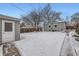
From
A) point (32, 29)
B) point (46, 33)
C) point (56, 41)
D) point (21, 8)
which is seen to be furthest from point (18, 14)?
point (56, 41)

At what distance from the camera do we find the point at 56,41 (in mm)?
4102

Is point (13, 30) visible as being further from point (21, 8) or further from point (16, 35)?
point (21, 8)

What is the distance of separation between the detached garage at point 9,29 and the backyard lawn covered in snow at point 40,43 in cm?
14

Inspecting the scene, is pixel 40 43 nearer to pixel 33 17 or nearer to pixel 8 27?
pixel 33 17

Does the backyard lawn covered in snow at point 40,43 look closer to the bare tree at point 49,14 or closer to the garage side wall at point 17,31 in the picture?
the garage side wall at point 17,31

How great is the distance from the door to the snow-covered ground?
17 cm

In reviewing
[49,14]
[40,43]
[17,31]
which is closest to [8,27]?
[17,31]

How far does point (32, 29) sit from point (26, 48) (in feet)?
1.30

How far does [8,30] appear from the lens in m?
4.18

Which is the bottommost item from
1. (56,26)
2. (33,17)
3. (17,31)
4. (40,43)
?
(40,43)

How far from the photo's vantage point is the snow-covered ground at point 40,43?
13.3 ft

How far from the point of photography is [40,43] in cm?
411

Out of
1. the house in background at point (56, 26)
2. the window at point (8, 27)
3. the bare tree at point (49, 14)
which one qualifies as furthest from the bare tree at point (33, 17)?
the window at point (8, 27)

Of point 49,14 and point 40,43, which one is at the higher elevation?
point 49,14
